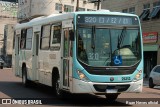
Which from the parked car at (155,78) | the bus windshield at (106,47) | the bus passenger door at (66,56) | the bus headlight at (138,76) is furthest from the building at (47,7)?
the bus headlight at (138,76)

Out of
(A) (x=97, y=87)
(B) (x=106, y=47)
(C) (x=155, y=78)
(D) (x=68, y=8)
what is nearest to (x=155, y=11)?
(C) (x=155, y=78)

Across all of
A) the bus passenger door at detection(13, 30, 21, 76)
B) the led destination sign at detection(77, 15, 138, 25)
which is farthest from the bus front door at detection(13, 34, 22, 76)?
the led destination sign at detection(77, 15, 138, 25)

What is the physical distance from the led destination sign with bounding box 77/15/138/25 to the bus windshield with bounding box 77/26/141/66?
0.21m

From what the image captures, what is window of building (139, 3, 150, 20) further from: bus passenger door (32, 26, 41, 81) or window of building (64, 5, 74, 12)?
window of building (64, 5, 74, 12)

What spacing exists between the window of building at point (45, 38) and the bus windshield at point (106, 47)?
3150 mm

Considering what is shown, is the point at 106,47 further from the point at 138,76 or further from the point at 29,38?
the point at 29,38

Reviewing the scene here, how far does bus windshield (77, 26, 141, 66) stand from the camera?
43.3ft

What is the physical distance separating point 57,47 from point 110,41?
2.45 meters

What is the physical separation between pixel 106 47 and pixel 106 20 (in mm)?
948

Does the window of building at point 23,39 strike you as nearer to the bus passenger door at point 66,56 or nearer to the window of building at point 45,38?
the window of building at point 45,38

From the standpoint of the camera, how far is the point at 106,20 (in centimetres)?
1364

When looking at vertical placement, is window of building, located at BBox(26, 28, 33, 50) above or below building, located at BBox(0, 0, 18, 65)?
above

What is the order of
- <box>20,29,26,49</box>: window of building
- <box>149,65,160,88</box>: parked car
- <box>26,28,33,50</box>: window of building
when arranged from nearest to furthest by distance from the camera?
<box>26,28,33,50</box>: window of building < <box>20,29,26,49</box>: window of building < <box>149,65,160,88</box>: parked car

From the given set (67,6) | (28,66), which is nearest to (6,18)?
(67,6)
